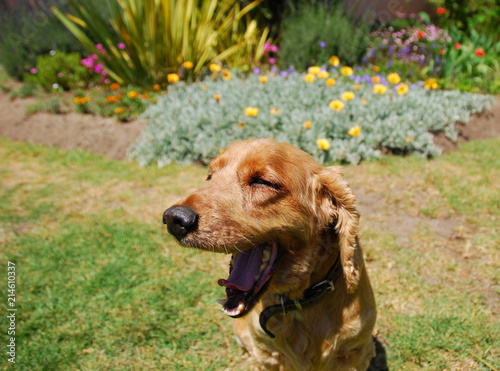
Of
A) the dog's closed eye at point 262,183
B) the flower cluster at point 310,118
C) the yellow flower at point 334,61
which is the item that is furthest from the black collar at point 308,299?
the yellow flower at point 334,61

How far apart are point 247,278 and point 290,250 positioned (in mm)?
276

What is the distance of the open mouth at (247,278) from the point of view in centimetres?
182

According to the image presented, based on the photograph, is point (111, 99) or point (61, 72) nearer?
point (111, 99)

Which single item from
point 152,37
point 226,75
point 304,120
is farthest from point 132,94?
point 304,120

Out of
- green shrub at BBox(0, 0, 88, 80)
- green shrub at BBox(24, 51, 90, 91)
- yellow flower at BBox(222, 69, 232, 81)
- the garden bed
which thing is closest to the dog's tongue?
the garden bed

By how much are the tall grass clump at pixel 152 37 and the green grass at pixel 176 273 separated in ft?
9.67

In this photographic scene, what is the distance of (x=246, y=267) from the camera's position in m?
2.00

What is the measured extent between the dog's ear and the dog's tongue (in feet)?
1.35

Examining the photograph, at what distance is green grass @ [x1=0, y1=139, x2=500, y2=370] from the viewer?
2.67 metres

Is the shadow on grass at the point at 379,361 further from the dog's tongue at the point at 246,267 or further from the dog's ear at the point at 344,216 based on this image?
the dog's tongue at the point at 246,267

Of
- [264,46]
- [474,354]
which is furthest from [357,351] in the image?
[264,46]

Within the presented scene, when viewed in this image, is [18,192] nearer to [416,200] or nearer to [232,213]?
[232,213]

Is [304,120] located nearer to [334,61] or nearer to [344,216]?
[334,61]

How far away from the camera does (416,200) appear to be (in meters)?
4.28
